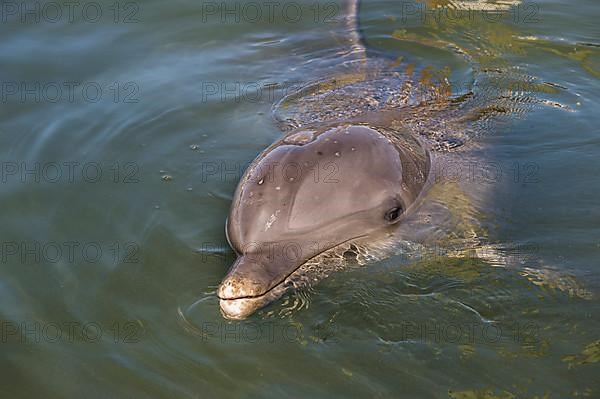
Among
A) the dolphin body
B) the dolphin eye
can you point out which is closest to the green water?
the dolphin body

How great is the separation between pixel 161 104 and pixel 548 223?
464 centimetres

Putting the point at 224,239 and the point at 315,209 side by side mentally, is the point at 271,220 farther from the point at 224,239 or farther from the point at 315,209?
the point at 224,239

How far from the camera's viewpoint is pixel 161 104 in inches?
348

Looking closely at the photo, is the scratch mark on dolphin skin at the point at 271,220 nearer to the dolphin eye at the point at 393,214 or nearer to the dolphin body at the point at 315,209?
the dolphin body at the point at 315,209

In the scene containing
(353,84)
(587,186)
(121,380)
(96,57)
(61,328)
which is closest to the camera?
(121,380)

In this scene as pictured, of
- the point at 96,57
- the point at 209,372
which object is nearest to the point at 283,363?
the point at 209,372

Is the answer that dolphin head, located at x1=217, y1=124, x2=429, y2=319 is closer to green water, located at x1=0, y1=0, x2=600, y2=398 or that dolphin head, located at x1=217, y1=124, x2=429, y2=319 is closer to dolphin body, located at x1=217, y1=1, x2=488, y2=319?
dolphin body, located at x1=217, y1=1, x2=488, y2=319

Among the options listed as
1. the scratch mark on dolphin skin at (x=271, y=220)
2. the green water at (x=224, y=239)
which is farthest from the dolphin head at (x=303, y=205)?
the green water at (x=224, y=239)

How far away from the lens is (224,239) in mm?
6148

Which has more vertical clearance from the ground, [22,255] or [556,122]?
[556,122]

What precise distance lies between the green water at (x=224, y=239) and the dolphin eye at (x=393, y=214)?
1.13 feet

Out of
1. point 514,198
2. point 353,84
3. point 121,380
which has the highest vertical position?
point 353,84

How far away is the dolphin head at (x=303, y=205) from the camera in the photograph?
17.1ft

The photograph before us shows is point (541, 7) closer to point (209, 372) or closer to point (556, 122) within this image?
point (556, 122)
